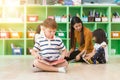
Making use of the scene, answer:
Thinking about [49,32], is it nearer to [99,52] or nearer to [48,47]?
[48,47]

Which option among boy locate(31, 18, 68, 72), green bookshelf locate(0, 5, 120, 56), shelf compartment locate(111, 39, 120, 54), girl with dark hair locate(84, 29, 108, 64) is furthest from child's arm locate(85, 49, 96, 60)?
shelf compartment locate(111, 39, 120, 54)

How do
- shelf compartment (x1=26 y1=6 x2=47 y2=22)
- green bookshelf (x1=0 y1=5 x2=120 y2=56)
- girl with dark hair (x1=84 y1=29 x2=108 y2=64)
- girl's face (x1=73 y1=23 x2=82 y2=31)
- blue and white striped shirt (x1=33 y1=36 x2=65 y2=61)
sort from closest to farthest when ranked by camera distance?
blue and white striped shirt (x1=33 y1=36 x2=65 y2=61) < girl's face (x1=73 y1=23 x2=82 y2=31) < girl with dark hair (x1=84 y1=29 x2=108 y2=64) < green bookshelf (x1=0 y1=5 x2=120 y2=56) < shelf compartment (x1=26 y1=6 x2=47 y2=22)

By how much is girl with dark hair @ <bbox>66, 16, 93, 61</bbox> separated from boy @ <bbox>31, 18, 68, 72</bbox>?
0.85 meters

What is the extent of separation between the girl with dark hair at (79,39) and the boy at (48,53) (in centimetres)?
85

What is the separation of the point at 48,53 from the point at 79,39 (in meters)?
1.11

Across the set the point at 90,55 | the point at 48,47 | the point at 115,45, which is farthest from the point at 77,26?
the point at 115,45

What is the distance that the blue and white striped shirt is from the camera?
3.50 meters

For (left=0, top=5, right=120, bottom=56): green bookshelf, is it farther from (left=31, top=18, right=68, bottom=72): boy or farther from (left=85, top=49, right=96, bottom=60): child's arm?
(left=31, top=18, right=68, bottom=72): boy

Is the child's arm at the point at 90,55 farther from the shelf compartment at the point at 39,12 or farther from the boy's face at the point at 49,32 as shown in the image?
the shelf compartment at the point at 39,12

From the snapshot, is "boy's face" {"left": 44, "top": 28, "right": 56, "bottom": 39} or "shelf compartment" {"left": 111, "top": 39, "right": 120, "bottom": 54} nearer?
"boy's face" {"left": 44, "top": 28, "right": 56, "bottom": 39}

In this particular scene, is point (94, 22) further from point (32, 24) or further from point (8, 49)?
point (8, 49)

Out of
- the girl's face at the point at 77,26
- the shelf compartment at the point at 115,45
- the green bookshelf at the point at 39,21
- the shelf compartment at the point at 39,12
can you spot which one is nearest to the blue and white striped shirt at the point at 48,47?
the girl's face at the point at 77,26

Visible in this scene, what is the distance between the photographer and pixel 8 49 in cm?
656

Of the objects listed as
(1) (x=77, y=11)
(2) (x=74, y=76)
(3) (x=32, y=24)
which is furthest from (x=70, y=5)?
(2) (x=74, y=76)
